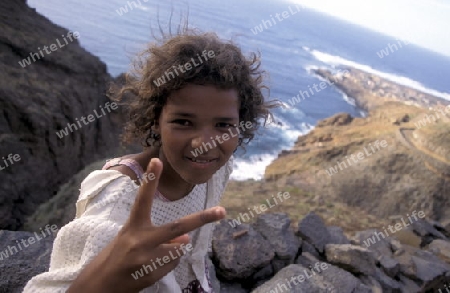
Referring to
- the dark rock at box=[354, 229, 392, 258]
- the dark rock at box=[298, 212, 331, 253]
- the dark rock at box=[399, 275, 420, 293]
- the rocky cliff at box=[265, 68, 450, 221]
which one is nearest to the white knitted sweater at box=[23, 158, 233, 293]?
the dark rock at box=[298, 212, 331, 253]

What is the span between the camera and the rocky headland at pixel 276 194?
3.24 m

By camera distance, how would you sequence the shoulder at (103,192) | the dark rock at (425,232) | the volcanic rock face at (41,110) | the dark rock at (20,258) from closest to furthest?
1. the shoulder at (103,192)
2. the dark rock at (20,258)
3. the dark rock at (425,232)
4. the volcanic rock face at (41,110)

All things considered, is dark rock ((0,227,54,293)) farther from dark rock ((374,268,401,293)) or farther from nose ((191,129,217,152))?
dark rock ((374,268,401,293))

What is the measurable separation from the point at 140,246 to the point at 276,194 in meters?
11.5

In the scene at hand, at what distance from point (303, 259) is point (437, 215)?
12913mm

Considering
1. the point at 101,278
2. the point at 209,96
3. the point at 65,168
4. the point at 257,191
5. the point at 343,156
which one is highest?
the point at 209,96

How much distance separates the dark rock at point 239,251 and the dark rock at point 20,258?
1.42m

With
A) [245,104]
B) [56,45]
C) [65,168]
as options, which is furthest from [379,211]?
[245,104]

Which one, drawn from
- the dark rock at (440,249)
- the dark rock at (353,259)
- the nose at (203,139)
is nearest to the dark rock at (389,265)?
the dark rock at (353,259)

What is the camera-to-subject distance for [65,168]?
30.8 ft

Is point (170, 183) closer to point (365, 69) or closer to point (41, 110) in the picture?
point (41, 110)

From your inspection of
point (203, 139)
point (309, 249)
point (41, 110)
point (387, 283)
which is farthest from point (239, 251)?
point (41, 110)

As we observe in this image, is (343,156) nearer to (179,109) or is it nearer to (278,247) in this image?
(278,247)

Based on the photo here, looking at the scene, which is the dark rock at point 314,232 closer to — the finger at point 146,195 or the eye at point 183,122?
the eye at point 183,122
